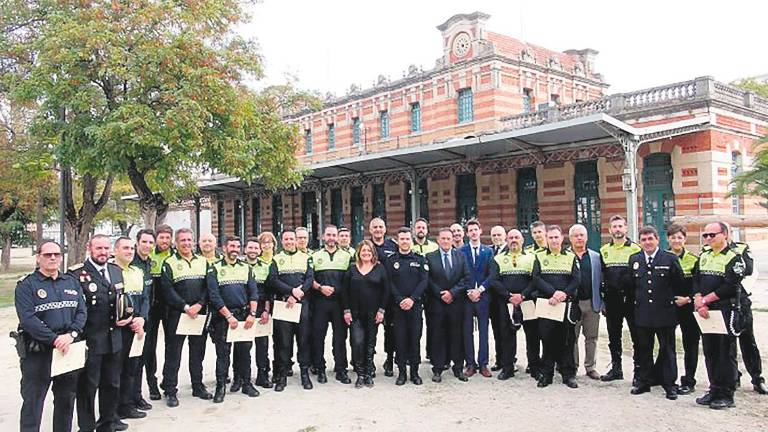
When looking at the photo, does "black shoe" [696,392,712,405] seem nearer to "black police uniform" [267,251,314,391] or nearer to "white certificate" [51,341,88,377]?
"black police uniform" [267,251,314,391]

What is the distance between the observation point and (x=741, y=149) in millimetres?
17797

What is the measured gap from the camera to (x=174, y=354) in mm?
6223

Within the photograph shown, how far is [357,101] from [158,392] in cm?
2497

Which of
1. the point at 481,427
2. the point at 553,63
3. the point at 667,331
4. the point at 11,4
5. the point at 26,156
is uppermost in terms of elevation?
the point at 553,63

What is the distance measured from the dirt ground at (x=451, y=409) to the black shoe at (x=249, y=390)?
59mm

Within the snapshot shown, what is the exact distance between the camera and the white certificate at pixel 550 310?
6586 millimetres

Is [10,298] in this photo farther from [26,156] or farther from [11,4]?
[11,4]

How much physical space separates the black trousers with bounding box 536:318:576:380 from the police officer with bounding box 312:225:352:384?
7.25 ft

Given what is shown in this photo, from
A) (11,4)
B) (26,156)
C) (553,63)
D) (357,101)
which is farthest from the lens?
(357,101)

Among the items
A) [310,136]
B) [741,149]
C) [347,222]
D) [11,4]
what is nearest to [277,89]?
[11,4]

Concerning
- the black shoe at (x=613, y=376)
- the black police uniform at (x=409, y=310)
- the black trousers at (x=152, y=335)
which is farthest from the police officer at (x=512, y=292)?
the black trousers at (x=152, y=335)

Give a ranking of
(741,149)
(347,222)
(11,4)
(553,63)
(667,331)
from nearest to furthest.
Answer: (667,331)
(11,4)
(741,149)
(553,63)
(347,222)

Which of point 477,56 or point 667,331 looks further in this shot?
point 477,56

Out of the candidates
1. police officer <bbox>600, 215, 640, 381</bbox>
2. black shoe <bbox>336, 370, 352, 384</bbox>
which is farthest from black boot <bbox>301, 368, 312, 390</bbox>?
police officer <bbox>600, 215, 640, 381</bbox>
